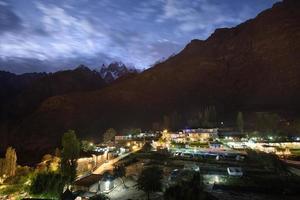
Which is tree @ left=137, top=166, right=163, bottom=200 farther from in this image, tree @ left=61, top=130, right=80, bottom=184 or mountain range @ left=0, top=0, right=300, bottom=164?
mountain range @ left=0, top=0, right=300, bottom=164

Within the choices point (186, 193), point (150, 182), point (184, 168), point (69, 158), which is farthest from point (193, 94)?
point (186, 193)

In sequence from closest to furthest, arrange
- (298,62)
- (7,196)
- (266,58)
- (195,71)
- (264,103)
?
1. (7,196)
2. (264,103)
3. (298,62)
4. (266,58)
5. (195,71)

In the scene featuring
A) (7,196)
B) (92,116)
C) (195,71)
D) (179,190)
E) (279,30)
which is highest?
(279,30)

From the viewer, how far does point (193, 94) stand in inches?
7170

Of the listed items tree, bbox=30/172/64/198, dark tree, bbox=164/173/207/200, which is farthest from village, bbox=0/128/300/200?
dark tree, bbox=164/173/207/200

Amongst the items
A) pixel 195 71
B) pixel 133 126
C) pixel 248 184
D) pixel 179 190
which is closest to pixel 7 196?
pixel 179 190

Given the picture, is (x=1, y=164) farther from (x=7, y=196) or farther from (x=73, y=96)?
(x=73, y=96)

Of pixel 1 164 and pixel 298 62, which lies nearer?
pixel 1 164

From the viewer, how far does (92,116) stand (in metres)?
174

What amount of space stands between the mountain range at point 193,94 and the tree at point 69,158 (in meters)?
91.3

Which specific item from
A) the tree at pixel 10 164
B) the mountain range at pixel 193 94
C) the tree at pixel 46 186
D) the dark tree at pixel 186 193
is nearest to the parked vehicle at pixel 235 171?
the dark tree at pixel 186 193

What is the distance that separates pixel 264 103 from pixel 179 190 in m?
139

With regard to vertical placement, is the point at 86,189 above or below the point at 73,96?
below

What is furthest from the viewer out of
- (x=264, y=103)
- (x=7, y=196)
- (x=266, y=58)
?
(x=266, y=58)
